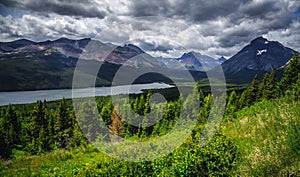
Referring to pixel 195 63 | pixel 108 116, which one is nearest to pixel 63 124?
pixel 108 116

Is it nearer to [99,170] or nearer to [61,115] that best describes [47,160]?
[99,170]

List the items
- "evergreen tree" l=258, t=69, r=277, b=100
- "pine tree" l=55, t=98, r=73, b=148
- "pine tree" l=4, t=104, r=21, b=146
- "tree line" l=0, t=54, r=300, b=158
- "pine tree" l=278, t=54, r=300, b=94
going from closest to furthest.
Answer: "tree line" l=0, t=54, r=300, b=158 < "pine tree" l=278, t=54, r=300, b=94 < "evergreen tree" l=258, t=69, r=277, b=100 < "pine tree" l=55, t=98, r=73, b=148 < "pine tree" l=4, t=104, r=21, b=146

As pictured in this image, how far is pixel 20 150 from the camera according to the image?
58.7m

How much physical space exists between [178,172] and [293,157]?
2.90m

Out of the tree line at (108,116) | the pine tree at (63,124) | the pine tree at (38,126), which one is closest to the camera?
the tree line at (108,116)

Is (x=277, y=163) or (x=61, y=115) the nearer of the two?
(x=277, y=163)

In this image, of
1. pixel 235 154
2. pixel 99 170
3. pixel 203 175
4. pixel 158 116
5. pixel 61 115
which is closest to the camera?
pixel 99 170

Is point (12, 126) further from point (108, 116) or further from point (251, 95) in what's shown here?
point (251, 95)

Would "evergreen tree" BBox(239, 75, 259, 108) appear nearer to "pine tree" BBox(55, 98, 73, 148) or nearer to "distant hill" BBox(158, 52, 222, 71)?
"pine tree" BBox(55, 98, 73, 148)

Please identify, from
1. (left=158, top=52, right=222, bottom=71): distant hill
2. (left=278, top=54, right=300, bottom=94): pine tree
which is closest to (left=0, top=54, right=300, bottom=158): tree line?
(left=278, top=54, right=300, bottom=94): pine tree

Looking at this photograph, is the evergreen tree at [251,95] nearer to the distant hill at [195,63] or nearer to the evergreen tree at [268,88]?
the evergreen tree at [268,88]

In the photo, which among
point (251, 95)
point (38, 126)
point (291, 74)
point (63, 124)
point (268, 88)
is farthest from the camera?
point (38, 126)

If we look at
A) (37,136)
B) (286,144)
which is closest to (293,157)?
(286,144)

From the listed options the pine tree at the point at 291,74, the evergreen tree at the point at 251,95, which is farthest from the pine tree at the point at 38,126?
the pine tree at the point at 291,74
